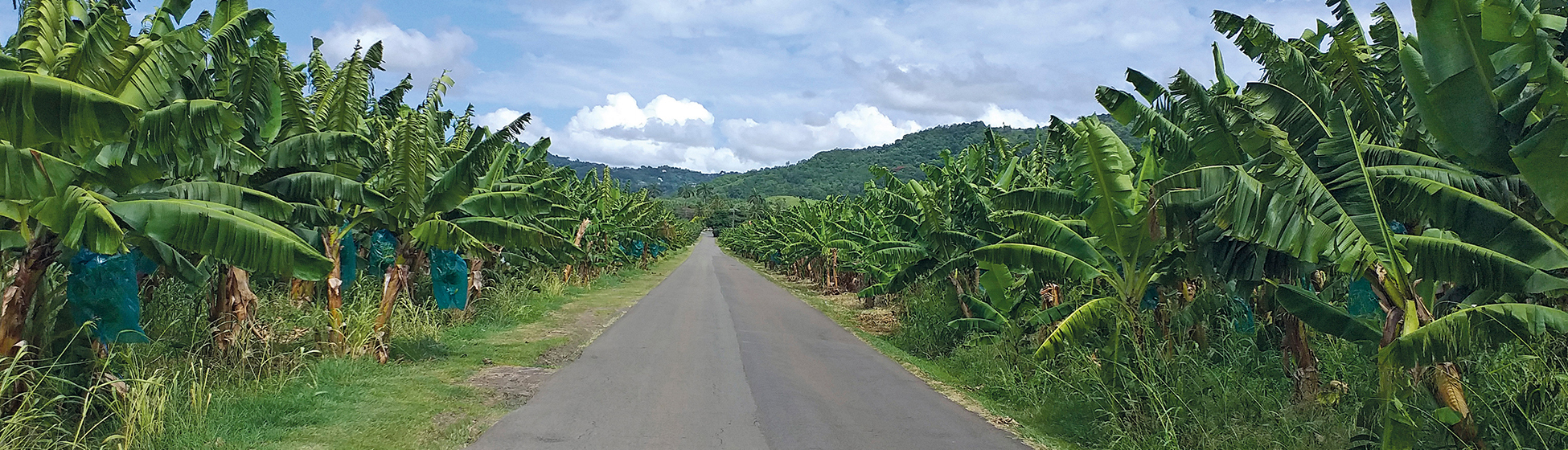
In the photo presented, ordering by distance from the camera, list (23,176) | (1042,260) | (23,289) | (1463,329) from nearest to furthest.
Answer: (23,176) < (1463,329) < (23,289) < (1042,260)

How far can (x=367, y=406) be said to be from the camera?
7.54 m

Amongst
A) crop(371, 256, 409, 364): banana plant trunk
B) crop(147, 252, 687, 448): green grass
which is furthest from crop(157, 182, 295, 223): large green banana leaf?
crop(371, 256, 409, 364): banana plant trunk

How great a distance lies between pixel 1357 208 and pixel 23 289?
858 centimetres

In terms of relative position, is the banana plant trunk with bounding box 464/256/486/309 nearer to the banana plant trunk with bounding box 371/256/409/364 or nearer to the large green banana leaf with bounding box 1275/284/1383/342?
the banana plant trunk with bounding box 371/256/409/364

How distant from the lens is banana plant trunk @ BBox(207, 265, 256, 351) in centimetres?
814

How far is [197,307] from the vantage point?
918 cm

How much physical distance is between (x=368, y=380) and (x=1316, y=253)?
27.8 feet

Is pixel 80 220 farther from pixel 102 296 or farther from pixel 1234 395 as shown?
pixel 1234 395

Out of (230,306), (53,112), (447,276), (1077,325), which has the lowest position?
(230,306)

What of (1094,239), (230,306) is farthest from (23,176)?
(1094,239)

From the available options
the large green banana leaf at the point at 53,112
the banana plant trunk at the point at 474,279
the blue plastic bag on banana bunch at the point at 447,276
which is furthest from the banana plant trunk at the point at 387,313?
the large green banana leaf at the point at 53,112

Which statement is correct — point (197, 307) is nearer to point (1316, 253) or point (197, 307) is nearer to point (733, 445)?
point (733, 445)

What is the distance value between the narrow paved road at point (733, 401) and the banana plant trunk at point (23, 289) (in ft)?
10.0

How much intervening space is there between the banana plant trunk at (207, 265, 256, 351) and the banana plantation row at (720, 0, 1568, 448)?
7627 mm
